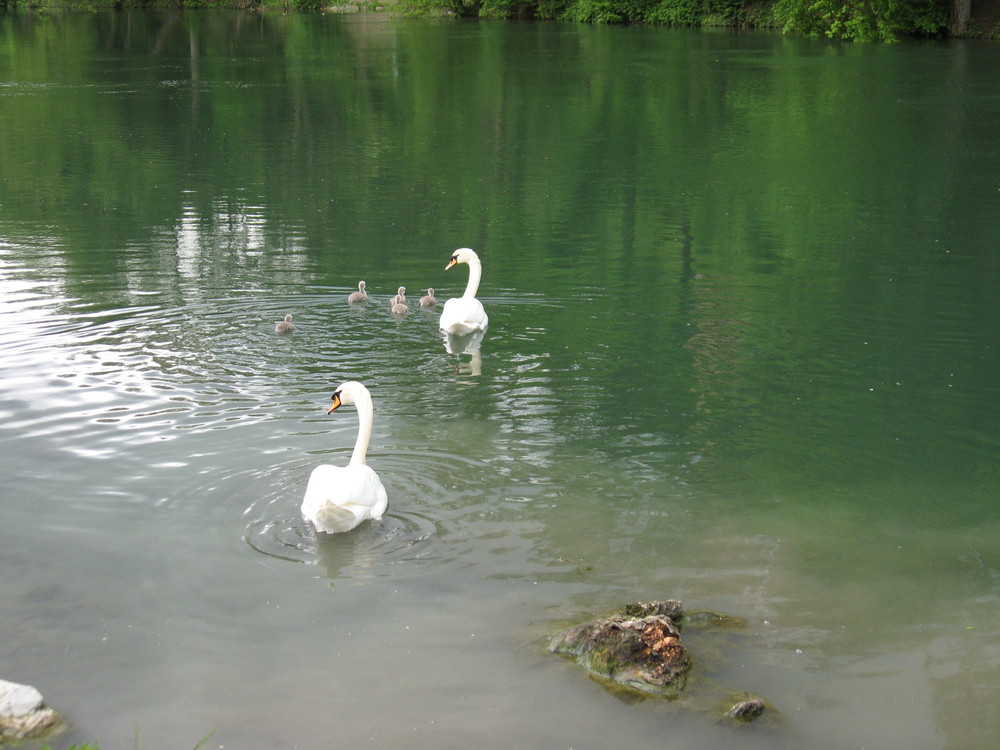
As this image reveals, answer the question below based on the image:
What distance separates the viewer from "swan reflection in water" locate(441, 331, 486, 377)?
11727 mm

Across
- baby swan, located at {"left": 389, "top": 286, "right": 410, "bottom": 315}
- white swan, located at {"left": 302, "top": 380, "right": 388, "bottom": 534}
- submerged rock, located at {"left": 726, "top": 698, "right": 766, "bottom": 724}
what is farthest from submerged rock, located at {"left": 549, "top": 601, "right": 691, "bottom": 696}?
baby swan, located at {"left": 389, "top": 286, "right": 410, "bottom": 315}

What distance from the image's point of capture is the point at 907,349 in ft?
39.7

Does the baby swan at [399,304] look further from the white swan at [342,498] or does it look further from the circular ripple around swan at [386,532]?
the white swan at [342,498]

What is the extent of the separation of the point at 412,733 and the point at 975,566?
423cm

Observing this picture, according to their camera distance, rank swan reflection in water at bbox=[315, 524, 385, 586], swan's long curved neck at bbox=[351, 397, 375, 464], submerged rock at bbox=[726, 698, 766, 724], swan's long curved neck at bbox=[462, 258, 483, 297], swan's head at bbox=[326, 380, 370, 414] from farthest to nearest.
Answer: swan's long curved neck at bbox=[462, 258, 483, 297], swan's head at bbox=[326, 380, 370, 414], swan's long curved neck at bbox=[351, 397, 375, 464], swan reflection in water at bbox=[315, 524, 385, 586], submerged rock at bbox=[726, 698, 766, 724]

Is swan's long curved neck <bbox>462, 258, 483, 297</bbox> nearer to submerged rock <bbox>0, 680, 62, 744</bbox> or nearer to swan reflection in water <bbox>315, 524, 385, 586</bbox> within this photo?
swan reflection in water <bbox>315, 524, 385, 586</bbox>

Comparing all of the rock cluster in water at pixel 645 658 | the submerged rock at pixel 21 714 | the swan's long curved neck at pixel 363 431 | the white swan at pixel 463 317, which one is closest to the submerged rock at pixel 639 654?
the rock cluster in water at pixel 645 658

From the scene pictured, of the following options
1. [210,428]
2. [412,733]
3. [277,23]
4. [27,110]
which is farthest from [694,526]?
[277,23]

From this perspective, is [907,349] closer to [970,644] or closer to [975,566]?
Result: [975,566]

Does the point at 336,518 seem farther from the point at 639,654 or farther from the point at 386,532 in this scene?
the point at 639,654

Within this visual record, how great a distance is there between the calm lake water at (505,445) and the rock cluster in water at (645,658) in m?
0.12

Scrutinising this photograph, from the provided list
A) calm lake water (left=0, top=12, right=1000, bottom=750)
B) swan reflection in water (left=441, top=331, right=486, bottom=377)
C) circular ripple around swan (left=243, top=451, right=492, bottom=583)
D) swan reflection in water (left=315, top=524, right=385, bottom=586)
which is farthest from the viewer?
swan reflection in water (left=441, top=331, right=486, bottom=377)

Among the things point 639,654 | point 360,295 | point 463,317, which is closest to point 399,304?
point 360,295

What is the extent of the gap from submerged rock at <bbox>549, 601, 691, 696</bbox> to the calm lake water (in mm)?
125
